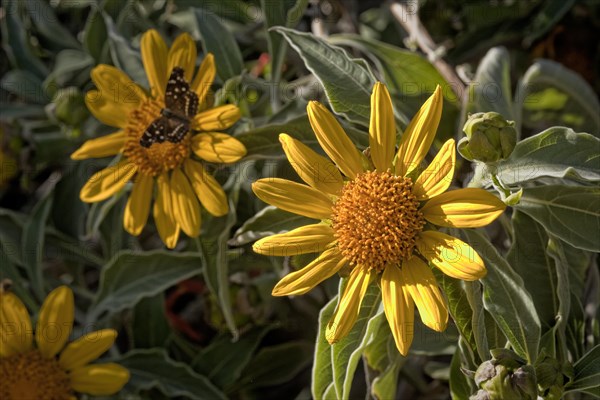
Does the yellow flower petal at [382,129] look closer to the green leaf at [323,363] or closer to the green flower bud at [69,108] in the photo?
the green leaf at [323,363]

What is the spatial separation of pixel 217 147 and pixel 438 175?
468 mm

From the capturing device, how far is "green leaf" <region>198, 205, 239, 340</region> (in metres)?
1.66

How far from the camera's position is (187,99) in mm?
1594

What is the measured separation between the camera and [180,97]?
63.0 inches

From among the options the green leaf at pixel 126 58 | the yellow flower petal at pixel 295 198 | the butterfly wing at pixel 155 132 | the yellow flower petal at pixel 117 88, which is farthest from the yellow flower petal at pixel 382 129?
→ the green leaf at pixel 126 58

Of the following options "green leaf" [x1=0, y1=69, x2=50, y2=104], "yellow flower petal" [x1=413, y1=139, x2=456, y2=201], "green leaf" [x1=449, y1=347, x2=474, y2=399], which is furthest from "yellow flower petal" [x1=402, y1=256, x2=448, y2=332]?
"green leaf" [x1=0, y1=69, x2=50, y2=104]

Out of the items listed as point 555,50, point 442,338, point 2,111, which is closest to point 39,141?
point 2,111

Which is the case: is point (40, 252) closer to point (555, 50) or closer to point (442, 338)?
point (442, 338)

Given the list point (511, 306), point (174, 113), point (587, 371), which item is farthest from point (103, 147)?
point (587, 371)

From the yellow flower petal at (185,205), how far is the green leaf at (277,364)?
56cm

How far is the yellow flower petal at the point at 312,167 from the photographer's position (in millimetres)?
1371

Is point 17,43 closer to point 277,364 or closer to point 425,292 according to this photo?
point 277,364

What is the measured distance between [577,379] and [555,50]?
113 centimetres

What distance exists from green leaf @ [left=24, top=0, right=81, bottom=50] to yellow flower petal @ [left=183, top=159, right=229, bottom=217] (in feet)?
3.22
